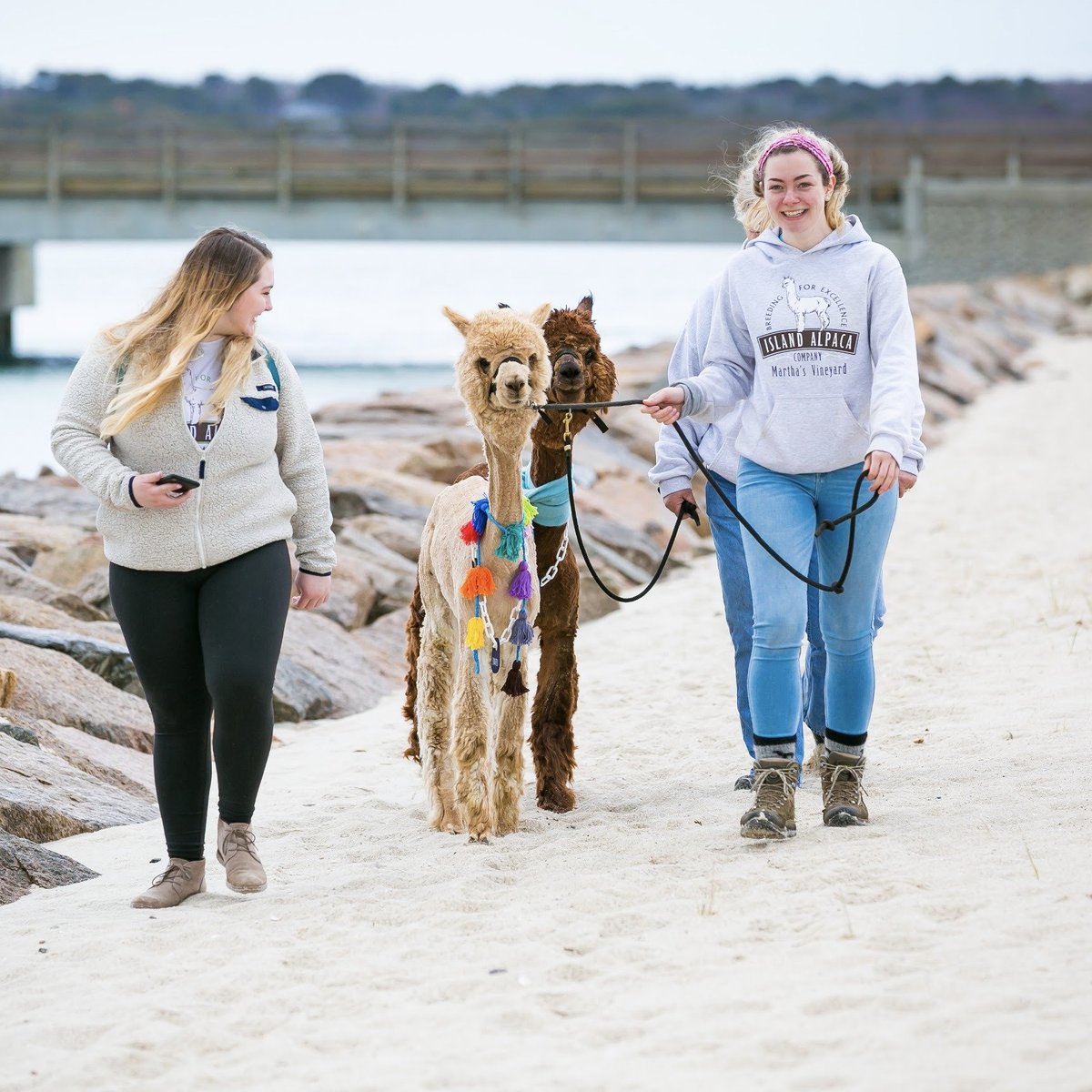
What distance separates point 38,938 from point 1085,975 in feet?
8.44

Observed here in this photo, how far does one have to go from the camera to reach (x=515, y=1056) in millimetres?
3189

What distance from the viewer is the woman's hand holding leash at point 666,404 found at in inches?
174

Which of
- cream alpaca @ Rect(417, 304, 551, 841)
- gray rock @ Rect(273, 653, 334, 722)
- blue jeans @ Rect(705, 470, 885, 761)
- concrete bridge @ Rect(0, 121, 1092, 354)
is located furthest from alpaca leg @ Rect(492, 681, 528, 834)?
concrete bridge @ Rect(0, 121, 1092, 354)

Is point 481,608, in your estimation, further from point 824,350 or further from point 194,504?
point 824,350

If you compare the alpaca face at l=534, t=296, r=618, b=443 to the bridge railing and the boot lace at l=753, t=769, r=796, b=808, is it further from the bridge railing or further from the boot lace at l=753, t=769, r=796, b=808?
the bridge railing

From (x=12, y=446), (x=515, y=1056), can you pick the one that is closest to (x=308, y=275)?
(x=12, y=446)

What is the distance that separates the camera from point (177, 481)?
401 cm

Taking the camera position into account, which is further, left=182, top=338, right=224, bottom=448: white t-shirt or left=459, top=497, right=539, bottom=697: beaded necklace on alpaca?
left=459, top=497, right=539, bottom=697: beaded necklace on alpaca

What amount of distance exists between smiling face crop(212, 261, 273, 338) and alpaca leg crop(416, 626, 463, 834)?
1337mm

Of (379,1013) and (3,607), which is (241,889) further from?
(3,607)

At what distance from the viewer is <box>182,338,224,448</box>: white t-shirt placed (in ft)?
13.7

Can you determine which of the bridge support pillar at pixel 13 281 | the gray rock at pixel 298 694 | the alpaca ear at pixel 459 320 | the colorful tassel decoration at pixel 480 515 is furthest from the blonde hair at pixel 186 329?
the bridge support pillar at pixel 13 281

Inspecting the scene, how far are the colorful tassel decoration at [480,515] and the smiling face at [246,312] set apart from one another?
906 mm

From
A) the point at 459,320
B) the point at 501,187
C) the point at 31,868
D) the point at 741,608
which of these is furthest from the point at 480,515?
the point at 501,187
